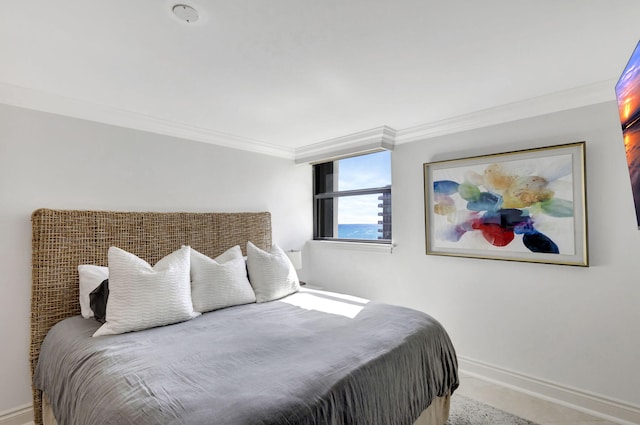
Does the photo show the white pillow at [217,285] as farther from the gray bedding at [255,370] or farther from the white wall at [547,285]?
the white wall at [547,285]

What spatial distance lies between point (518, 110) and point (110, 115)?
3391 mm

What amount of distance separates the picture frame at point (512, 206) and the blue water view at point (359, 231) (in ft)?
2.38

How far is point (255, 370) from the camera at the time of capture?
1.44 metres

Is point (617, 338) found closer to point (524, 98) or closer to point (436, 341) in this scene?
point (436, 341)

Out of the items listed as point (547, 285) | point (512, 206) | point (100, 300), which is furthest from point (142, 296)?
Answer: point (547, 285)

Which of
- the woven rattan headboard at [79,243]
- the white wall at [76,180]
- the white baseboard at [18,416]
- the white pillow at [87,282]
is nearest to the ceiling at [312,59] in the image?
the white wall at [76,180]

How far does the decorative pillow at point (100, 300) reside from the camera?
2.08 m

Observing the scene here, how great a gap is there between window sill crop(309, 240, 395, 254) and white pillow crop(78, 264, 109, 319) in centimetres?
240

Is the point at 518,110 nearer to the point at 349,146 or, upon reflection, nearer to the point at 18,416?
the point at 349,146

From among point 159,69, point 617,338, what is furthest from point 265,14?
point 617,338

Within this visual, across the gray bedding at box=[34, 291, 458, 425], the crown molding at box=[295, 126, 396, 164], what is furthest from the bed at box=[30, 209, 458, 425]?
the crown molding at box=[295, 126, 396, 164]

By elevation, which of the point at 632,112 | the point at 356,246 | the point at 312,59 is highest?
the point at 312,59

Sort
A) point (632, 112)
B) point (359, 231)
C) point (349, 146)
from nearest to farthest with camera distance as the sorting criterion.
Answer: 1. point (632, 112)
2. point (349, 146)
3. point (359, 231)

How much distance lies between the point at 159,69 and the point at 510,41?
6.72 feet
